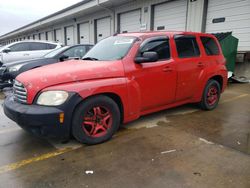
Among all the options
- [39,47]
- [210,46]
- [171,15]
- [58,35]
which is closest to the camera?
[210,46]

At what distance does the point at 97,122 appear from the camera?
11.3 feet

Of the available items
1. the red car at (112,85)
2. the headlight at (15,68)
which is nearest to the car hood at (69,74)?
the red car at (112,85)

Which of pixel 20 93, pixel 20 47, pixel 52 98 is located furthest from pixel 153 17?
A: pixel 52 98

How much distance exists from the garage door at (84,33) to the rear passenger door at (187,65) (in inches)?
565

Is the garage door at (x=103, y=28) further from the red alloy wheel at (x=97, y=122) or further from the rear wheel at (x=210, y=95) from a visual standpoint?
the red alloy wheel at (x=97, y=122)

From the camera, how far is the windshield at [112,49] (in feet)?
12.6

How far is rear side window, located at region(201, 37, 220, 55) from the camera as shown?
5.00 m

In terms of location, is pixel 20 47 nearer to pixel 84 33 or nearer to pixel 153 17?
pixel 153 17

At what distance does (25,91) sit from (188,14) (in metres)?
9.00

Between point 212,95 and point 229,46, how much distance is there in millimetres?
3863

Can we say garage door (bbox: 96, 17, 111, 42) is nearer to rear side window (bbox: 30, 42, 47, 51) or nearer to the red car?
rear side window (bbox: 30, 42, 47, 51)

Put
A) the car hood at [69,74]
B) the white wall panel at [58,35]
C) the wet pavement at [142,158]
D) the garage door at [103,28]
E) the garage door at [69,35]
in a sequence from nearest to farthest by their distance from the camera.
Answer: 1. the wet pavement at [142,158]
2. the car hood at [69,74]
3. the garage door at [103,28]
4. the garage door at [69,35]
5. the white wall panel at [58,35]

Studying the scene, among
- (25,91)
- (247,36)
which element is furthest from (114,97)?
(247,36)

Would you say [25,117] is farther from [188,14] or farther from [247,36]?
[188,14]
